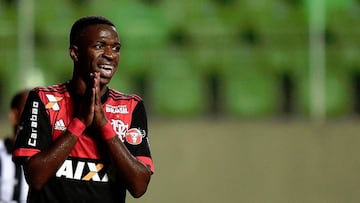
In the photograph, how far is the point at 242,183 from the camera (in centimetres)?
727

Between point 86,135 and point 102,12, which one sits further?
point 102,12

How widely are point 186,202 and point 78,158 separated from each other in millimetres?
4556

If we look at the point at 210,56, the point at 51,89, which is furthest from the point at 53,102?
the point at 210,56

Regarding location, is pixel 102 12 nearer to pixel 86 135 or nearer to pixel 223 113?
pixel 223 113

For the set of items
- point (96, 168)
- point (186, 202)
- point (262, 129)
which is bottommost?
point (186, 202)

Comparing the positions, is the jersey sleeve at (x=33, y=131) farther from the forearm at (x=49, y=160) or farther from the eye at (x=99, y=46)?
the eye at (x=99, y=46)

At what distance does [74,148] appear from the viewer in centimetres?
279

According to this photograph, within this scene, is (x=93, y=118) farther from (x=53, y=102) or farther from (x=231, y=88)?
(x=231, y=88)

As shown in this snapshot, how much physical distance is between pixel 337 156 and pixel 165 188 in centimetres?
140

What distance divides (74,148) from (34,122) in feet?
0.49

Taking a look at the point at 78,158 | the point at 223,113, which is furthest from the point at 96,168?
the point at 223,113

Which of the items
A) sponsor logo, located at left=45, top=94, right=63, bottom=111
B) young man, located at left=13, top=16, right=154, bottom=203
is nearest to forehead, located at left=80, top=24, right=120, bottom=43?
young man, located at left=13, top=16, right=154, bottom=203

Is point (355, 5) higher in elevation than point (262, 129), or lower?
higher

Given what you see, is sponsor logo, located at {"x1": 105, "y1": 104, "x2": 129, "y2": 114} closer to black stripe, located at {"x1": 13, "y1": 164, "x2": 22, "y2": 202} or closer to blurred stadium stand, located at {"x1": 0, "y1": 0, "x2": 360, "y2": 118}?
black stripe, located at {"x1": 13, "y1": 164, "x2": 22, "y2": 202}
